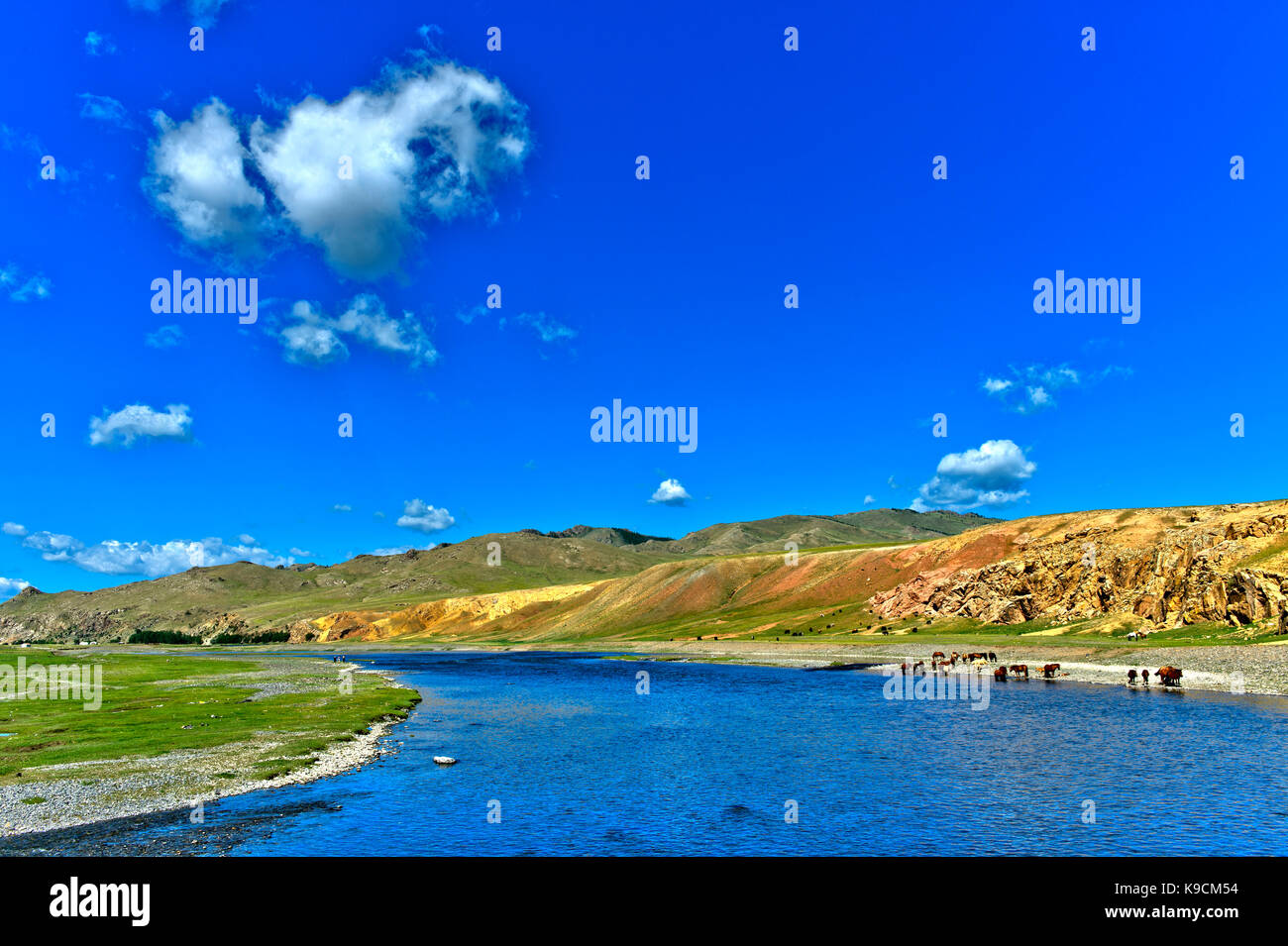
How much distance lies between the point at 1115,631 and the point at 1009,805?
3635 inches

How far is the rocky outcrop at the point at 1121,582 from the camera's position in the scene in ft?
309

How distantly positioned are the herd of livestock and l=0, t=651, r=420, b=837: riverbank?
64387 millimetres

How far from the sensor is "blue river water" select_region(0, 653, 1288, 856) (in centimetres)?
2808

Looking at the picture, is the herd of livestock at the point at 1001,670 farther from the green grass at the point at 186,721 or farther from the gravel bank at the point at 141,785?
the gravel bank at the point at 141,785

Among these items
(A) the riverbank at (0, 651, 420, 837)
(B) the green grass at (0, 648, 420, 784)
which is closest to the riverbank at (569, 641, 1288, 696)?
(B) the green grass at (0, 648, 420, 784)

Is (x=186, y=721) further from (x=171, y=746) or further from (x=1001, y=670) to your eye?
(x=1001, y=670)

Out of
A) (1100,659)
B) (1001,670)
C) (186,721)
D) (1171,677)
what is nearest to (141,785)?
(186,721)

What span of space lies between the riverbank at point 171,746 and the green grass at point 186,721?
3.5 inches

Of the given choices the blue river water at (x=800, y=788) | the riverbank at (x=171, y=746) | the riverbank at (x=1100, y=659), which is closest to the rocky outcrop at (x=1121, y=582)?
the riverbank at (x=1100, y=659)

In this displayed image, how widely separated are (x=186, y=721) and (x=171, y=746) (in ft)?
37.2

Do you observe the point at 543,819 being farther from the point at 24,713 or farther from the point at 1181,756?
the point at 24,713

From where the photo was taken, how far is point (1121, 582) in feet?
409

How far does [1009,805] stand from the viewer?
3253 cm
